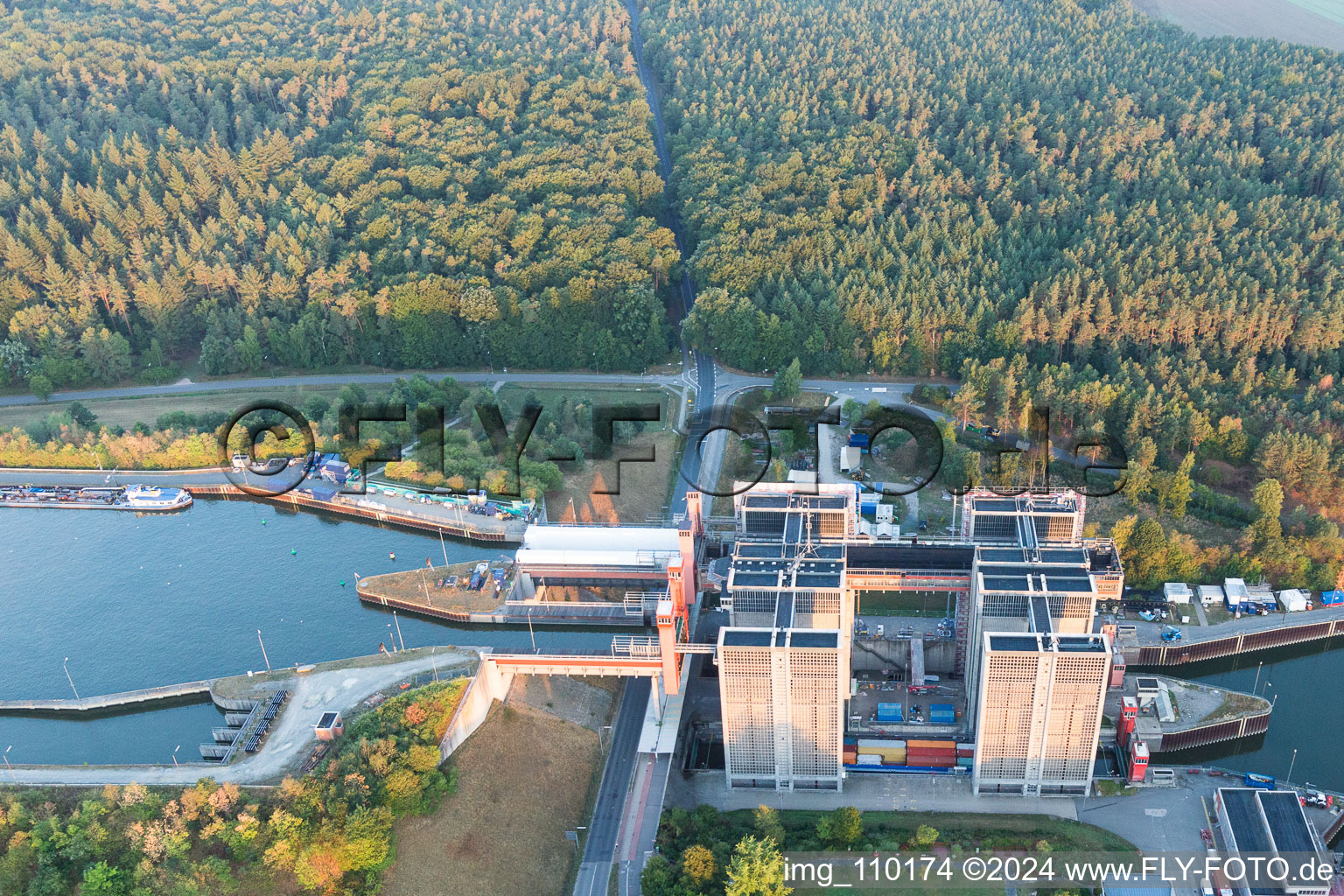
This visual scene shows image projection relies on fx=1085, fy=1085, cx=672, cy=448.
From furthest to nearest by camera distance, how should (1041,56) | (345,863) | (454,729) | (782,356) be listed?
(1041,56)
(782,356)
(454,729)
(345,863)

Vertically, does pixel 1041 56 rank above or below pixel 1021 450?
above

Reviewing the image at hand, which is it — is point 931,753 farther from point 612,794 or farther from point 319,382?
point 319,382

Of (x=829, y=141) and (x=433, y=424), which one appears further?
(x=829, y=141)

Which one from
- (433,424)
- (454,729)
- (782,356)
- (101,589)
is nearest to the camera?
(454,729)

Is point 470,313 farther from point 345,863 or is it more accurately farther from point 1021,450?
point 345,863

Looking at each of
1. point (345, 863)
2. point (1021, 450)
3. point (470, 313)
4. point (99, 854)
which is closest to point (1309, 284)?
point (1021, 450)

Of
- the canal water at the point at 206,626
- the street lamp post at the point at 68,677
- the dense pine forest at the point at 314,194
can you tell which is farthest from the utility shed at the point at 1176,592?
the street lamp post at the point at 68,677

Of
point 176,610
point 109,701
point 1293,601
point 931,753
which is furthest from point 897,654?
point 109,701
